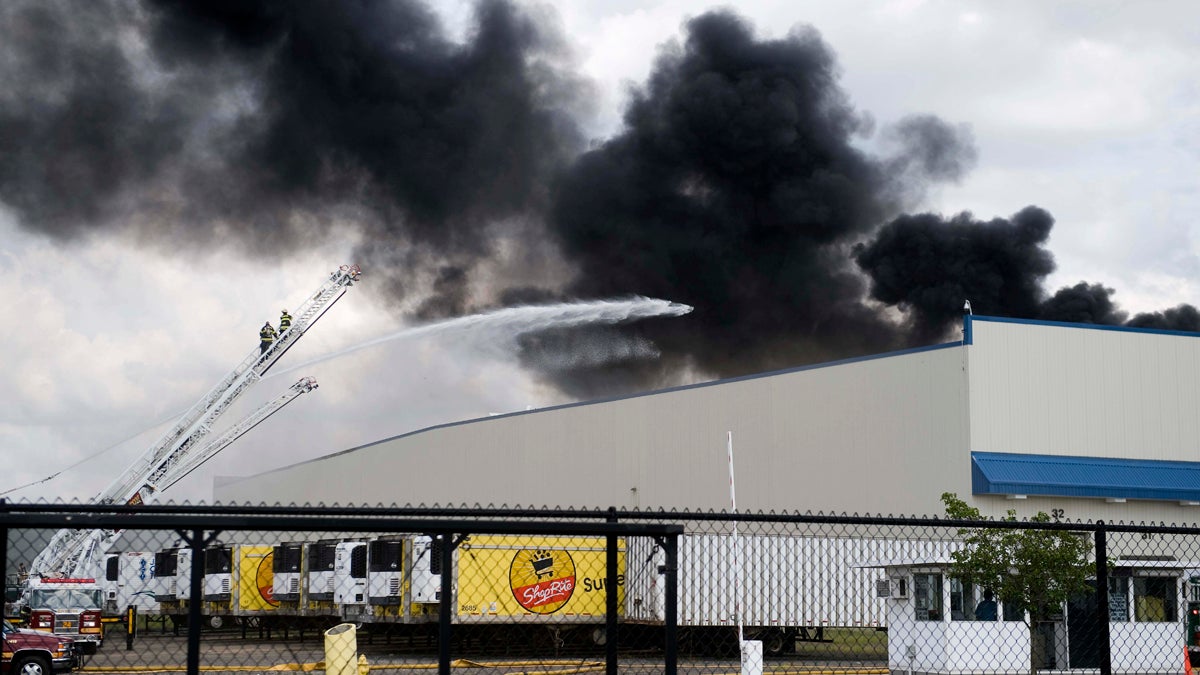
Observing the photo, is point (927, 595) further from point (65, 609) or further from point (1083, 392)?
point (65, 609)

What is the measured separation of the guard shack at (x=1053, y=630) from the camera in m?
21.3

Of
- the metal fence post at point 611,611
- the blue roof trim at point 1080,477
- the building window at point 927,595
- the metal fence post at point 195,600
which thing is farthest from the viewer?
the blue roof trim at point 1080,477

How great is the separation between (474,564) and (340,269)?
20.8m

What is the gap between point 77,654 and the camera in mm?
25297

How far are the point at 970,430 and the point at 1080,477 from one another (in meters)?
3.38

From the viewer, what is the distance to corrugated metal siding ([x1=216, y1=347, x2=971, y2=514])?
37.3 metres

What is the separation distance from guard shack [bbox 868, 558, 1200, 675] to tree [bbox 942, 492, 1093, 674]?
3.37 feet

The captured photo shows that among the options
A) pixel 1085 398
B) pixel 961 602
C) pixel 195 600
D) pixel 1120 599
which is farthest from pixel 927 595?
pixel 195 600

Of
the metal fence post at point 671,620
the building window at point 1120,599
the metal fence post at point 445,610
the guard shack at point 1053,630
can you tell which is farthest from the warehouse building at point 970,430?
the metal fence post at point 445,610

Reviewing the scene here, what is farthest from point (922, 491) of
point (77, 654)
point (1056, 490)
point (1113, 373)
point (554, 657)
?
point (77, 654)

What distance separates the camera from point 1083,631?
21484 millimetres

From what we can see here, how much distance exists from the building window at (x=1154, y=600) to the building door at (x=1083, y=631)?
2.38 feet

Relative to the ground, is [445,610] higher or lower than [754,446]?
lower

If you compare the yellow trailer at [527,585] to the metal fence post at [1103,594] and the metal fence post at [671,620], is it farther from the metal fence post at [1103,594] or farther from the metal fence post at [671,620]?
the metal fence post at [671,620]
